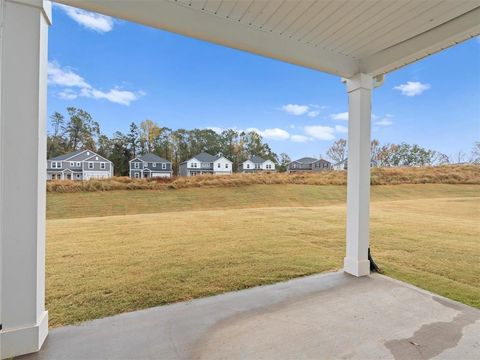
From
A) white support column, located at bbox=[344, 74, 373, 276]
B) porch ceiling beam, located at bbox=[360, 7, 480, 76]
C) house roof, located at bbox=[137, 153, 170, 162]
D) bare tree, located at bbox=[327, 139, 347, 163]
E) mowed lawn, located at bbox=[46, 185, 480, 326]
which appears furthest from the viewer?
bare tree, located at bbox=[327, 139, 347, 163]

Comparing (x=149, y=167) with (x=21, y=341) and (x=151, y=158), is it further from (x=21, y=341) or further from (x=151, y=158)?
(x=21, y=341)

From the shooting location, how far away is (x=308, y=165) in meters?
21.8

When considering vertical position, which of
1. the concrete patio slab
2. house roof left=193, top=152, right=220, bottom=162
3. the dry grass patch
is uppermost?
house roof left=193, top=152, right=220, bottom=162

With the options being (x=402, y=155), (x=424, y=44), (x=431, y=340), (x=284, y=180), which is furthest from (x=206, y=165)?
(x=431, y=340)

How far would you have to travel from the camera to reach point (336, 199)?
41.4ft

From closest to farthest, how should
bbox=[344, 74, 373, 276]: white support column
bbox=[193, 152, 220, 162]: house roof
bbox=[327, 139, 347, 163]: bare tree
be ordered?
bbox=[344, 74, 373, 276]: white support column, bbox=[193, 152, 220, 162]: house roof, bbox=[327, 139, 347, 163]: bare tree

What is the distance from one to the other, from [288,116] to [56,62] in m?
14.8

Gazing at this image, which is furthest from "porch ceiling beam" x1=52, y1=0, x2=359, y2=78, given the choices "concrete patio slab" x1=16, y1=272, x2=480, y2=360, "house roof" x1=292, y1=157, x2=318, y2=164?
"house roof" x1=292, y1=157, x2=318, y2=164

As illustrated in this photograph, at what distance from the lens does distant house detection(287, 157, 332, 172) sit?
63.4 feet

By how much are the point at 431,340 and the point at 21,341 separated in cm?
250

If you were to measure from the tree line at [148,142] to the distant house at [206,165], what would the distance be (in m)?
0.30

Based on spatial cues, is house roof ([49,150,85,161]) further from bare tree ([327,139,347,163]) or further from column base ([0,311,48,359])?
bare tree ([327,139,347,163])

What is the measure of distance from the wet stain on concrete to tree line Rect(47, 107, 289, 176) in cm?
1038

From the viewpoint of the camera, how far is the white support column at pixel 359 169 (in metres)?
2.64
